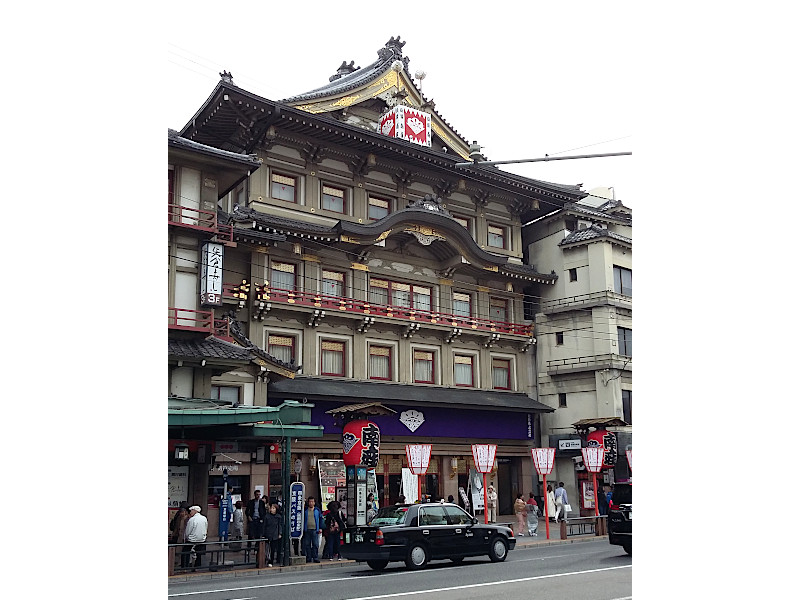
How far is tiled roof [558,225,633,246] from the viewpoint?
36.2 meters

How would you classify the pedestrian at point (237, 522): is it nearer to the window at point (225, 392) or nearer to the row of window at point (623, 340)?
the window at point (225, 392)

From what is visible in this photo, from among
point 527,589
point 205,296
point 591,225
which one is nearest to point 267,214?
point 205,296

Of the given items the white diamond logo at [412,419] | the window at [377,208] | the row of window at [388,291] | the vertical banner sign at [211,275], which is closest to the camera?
the vertical banner sign at [211,275]

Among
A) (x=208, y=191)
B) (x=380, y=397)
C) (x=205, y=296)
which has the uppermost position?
(x=208, y=191)

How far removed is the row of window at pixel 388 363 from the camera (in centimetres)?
2931

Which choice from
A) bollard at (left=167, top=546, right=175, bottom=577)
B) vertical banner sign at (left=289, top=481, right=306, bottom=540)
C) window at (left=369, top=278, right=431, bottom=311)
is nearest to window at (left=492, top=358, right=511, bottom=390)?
window at (left=369, top=278, right=431, bottom=311)

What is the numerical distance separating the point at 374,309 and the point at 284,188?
6184 mm

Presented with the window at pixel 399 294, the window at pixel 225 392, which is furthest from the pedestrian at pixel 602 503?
the window at pixel 225 392

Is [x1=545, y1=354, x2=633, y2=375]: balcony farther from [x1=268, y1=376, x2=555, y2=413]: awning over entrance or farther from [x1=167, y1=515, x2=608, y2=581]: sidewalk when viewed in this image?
[x1=167, y1=515, x2=608, y2=581]: sidewalk

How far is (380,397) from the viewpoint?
97.6 ft

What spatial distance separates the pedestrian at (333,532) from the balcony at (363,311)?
31.9 ft

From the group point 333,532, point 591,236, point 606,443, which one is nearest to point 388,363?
point 606,443

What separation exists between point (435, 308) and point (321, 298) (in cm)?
633

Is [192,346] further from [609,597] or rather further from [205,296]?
[609,597]
